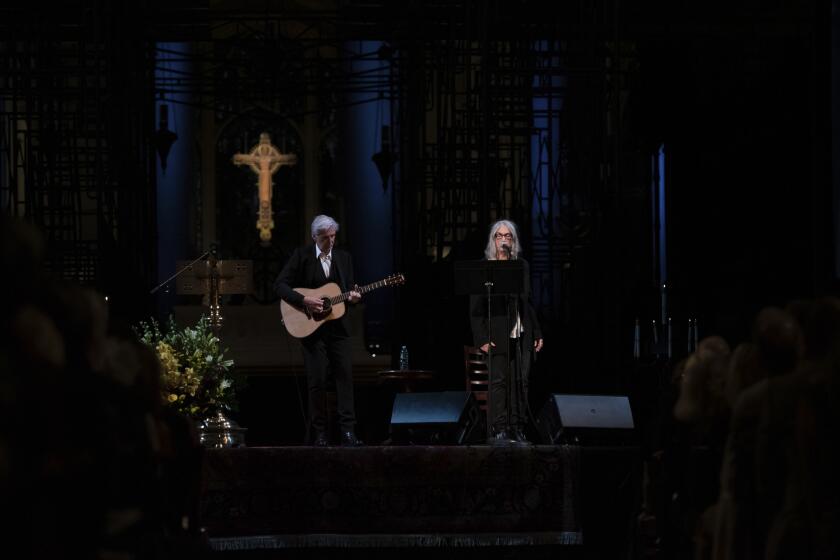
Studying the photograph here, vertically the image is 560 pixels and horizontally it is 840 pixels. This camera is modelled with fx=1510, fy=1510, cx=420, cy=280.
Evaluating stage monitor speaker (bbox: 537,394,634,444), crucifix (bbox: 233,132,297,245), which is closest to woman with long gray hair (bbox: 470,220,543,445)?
stage monitor speaker (bbox: 537,394,634,444)

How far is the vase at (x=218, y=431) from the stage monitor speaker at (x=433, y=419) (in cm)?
115

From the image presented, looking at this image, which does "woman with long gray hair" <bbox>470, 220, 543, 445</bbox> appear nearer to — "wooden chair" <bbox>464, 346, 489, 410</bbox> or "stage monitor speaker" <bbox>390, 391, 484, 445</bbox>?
"stage monitor speaker" <bbox>390, 391, 484, 445</bbox>

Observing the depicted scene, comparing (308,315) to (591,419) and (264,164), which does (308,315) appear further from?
(264,164)

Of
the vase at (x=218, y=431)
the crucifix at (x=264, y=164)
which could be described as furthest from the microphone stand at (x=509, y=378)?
the crucifix at (x=264, y=164)

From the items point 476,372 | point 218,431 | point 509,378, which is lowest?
point 218,431

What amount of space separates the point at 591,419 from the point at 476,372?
6.36ft

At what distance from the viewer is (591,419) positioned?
982 centimetres

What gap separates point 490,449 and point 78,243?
5.54 m

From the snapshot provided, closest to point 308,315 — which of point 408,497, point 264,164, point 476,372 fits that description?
point 476,372

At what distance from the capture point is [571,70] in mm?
11969

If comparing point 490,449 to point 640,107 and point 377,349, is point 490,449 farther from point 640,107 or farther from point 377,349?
point 377,349

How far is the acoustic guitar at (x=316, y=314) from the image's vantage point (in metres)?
10.7

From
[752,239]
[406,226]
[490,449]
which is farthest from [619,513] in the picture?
[406,226]

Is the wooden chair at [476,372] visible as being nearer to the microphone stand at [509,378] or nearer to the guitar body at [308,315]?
the microphone stand at [509,378]
